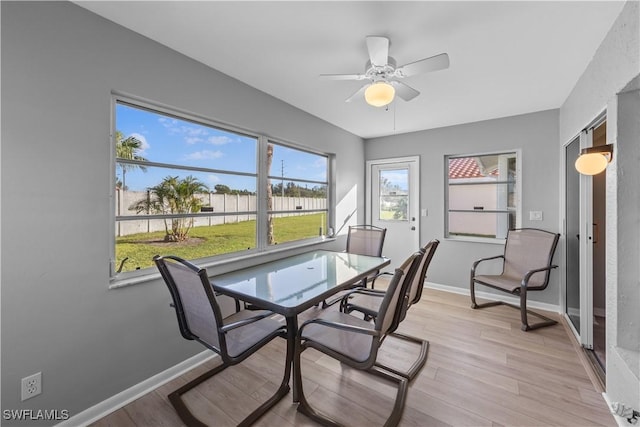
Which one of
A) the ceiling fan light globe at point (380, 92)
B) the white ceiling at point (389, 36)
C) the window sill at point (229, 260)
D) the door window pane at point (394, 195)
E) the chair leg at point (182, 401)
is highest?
the white ceiling at point (389, 36)

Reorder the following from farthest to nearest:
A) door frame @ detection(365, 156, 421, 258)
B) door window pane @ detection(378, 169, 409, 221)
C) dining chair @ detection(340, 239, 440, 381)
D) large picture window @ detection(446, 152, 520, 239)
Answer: door window pane @ detection(378, 169, 409, 221) → door frame @ detection(365, 156, 421, 258) → large picture window @ detection(446, 152, 520, 239) → dining chair @ detection(340, 239, 440, 381)

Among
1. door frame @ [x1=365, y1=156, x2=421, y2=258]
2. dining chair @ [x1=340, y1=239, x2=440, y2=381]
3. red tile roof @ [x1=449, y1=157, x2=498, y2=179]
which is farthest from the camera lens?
door frame @ [x1=365, y1=156, x2=421, y2=258]

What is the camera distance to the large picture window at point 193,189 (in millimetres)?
1893

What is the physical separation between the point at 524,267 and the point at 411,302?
Answer: 2087 millimetres

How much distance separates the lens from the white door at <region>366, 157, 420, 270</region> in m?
4.24

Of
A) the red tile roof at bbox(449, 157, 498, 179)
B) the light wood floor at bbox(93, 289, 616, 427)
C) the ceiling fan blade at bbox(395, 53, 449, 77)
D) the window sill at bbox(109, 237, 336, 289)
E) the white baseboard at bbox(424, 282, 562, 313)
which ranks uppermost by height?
the ceiling fan blade at bbox(395, 53, 449, 77)

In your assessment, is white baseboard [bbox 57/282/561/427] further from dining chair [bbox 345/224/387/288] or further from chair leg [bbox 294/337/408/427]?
dining chair [bbox 345/224/387/288]

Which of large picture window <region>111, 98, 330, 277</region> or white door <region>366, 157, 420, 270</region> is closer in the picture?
large picture window <region>111, 98, 330, 277</region>

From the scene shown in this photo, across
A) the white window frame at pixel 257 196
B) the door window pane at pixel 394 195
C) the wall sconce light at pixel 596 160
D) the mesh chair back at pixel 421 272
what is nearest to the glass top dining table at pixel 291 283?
the white window frame at pixel 257 196

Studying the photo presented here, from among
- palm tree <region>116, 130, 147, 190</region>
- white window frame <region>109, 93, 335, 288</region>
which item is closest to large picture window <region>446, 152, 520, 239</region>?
white window frame <region>109, 93, 335, 288</region>

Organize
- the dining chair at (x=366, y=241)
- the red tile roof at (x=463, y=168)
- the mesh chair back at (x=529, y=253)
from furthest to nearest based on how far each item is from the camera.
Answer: the red tile roof at (x=463, y=168) < the dining chair at (x=366, y=241) < the mesh chair back at (x=529, y=253)

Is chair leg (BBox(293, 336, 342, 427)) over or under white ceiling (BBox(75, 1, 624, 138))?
under

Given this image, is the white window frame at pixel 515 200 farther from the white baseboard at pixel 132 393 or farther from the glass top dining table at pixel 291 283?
the white baseboard at pixel 132 393

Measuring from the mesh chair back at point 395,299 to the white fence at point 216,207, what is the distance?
5.70 feet
